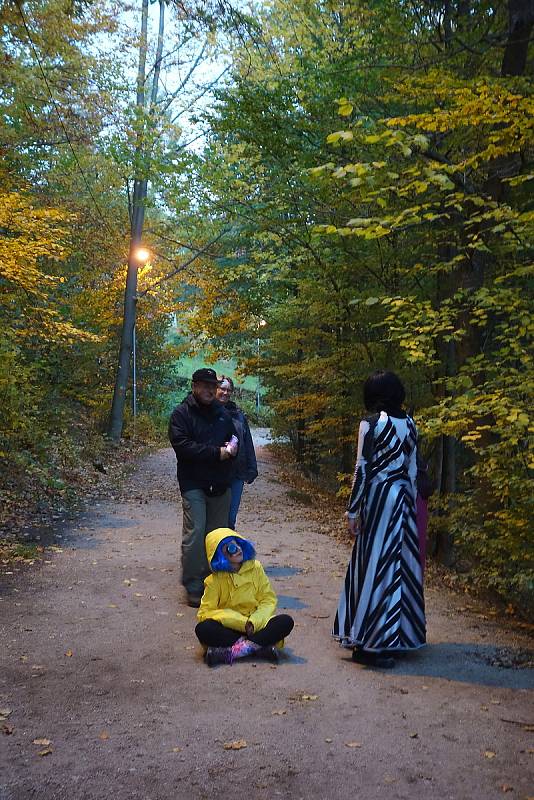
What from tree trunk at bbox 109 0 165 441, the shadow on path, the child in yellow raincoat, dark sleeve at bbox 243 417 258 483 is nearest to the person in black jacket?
dark sleeve at bbox 243 417 258 483

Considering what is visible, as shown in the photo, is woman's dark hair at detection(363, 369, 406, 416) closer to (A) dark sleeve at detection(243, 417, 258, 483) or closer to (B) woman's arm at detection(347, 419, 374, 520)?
(B) woman's arm at detection(347, 419, 374, 520)

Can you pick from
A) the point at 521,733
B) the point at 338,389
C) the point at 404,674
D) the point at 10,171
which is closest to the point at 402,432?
the point at 404,674

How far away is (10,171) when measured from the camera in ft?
55.3

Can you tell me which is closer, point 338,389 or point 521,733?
point 521,733

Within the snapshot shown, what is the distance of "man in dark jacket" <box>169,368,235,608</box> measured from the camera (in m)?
6.77

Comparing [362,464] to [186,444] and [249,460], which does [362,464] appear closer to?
[186,444]

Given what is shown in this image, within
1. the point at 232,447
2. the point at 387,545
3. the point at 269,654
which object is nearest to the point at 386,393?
the point at 387,545

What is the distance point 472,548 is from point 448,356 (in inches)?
142

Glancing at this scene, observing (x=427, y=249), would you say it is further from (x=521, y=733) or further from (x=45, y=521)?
(x=521, y=733)

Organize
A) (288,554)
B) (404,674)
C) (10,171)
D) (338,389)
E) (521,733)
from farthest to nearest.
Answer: (10,171)
(338,389)
(288,554)
(404,674)
(521,733)

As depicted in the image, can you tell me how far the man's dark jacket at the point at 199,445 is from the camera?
22.1 feet

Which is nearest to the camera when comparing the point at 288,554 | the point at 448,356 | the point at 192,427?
the point at 192,427

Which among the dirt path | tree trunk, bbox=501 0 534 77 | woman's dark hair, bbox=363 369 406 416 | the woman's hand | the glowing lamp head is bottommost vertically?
the dirt path

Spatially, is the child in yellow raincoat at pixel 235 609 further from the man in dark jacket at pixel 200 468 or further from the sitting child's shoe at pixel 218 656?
the man in dark jacket at pixel 200 468
